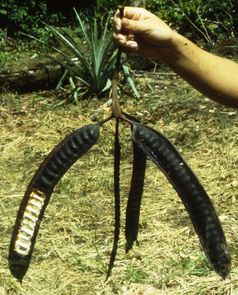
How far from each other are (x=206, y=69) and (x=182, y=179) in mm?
574

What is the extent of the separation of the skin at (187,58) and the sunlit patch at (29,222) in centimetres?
68

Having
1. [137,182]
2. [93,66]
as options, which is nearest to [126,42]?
[137,182]

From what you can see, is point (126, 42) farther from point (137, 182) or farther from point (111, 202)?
point (111, 202)

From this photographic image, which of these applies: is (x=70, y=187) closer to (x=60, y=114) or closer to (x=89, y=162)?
(x=89, y=162)

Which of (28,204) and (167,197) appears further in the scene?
(167,197)

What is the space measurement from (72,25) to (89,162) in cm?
454

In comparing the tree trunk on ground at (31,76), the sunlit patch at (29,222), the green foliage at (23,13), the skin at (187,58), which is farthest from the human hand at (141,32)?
the green foliage at (23,13)

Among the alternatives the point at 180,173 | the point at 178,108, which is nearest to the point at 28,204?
the point at 180,173

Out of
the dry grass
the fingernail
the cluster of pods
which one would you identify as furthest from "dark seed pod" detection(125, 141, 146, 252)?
the dry grass

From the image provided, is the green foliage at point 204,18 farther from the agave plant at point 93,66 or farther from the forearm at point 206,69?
the forearm at point 206,69

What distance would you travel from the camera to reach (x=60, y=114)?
18.0 ft

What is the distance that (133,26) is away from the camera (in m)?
2.32

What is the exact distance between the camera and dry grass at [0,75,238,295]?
312cm

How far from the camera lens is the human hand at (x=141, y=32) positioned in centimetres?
228
